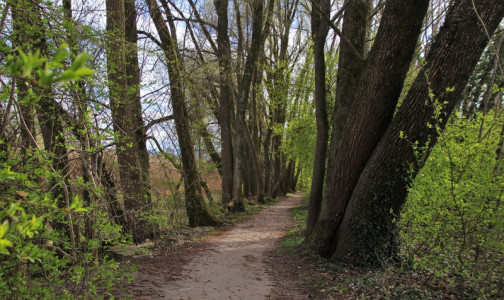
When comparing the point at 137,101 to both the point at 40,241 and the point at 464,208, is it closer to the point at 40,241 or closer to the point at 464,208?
the point at 40,241

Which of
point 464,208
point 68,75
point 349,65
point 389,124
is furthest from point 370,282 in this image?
point 68,75

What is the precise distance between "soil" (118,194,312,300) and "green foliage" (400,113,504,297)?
2124 mm

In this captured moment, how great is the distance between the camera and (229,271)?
255 inches

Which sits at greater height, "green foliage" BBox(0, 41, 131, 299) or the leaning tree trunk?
the leaning tree trunk

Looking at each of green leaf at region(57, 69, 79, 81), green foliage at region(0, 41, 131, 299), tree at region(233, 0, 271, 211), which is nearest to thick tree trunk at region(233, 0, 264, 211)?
tree at region(233, 0, 271, 211)

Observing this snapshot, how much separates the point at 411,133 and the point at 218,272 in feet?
14.5

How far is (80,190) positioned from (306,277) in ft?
14.5

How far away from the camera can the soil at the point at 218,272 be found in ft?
16.9

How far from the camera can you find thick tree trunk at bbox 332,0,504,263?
467cm

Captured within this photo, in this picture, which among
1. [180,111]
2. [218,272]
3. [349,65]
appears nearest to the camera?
[218,272]

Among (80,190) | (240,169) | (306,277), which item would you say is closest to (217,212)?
(240,169)

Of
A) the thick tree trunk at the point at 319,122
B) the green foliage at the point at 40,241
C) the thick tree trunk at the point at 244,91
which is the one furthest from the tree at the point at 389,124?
the thick tree trunk at the point at 244,91

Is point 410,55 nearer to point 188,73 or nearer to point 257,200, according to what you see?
point 188,73

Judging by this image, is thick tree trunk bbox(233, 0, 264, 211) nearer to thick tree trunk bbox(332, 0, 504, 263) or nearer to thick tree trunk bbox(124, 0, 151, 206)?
thick tree trunk bbox(124, 0, 151, 206)
